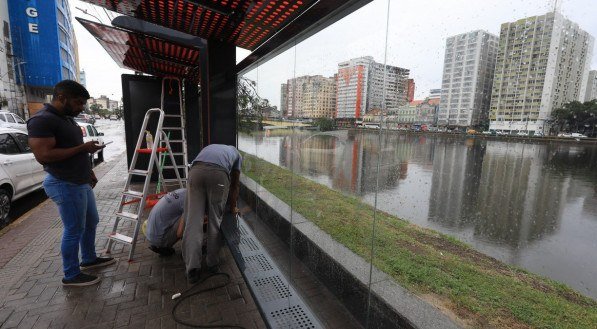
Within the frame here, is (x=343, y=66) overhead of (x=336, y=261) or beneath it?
overhead

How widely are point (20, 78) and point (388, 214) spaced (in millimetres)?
49112

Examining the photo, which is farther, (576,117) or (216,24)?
(216,24)

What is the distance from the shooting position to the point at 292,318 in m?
2.08

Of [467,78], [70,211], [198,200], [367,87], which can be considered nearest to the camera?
[467,78]

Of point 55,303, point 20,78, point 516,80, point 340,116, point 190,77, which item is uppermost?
point 20,78

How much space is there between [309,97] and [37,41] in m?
49.6

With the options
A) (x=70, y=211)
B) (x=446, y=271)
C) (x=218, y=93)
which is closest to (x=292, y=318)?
(x=446, y=271)

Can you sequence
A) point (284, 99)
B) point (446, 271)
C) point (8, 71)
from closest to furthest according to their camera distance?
point (446, 271) → point (284, 99) → point (8, 71)

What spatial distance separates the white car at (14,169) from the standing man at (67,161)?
3.21 m

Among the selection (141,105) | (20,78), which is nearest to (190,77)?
(141,105)

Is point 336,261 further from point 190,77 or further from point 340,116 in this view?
point 190,77

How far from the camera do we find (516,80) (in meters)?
1.70

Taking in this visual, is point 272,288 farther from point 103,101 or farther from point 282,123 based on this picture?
point 103,101

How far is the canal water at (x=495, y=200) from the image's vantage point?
2.27 m
